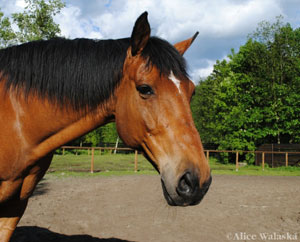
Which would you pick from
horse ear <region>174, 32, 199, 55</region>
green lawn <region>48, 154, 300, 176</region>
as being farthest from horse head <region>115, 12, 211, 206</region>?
green lawn <region>48, 154, 300, 176</region>

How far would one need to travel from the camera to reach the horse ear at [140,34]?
66.1 inches

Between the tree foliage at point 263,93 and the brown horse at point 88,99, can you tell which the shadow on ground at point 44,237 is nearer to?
the brown horse at point 88,99

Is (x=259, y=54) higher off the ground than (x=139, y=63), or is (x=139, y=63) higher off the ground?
(x=259, y=54)

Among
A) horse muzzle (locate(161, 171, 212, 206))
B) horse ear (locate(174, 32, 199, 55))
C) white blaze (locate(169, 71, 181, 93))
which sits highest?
horse ear (locate(174, 32, 199, 55))

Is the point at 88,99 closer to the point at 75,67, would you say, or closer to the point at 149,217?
the point at 75,67

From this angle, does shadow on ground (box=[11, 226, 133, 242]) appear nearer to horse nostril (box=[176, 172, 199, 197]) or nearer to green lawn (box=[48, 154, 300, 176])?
horse nostril (box=[176, 172, 199, 197])

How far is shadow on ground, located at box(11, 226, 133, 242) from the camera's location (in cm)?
428

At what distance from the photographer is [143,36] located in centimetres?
180

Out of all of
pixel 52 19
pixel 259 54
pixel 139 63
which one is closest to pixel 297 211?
pixel 139 63

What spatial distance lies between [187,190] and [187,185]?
0.03 meters

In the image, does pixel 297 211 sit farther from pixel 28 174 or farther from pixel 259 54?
pixel 259 54

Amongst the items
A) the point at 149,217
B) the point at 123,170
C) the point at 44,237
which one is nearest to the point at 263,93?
the point at 123,170

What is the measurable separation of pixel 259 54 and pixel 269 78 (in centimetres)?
278

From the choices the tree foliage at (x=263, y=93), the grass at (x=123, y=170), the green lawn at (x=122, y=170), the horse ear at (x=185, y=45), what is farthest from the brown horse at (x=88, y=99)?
the tree foliage at (x=263, y=93)
